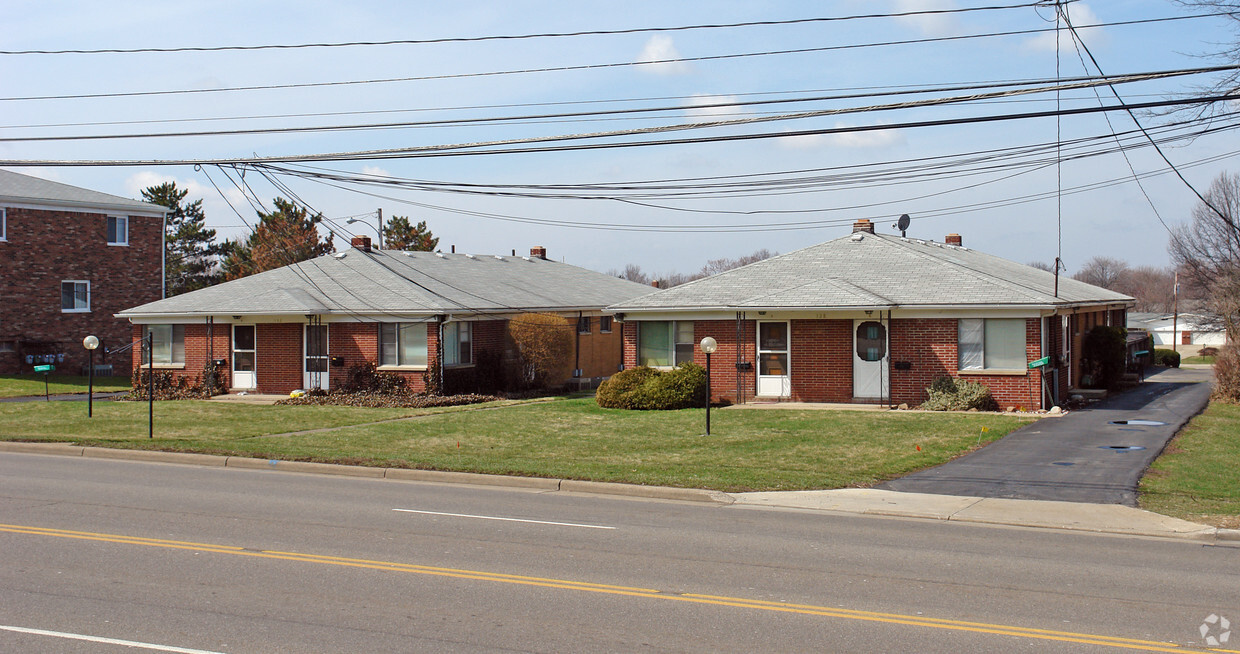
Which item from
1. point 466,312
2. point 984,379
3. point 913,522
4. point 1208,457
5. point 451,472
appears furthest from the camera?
point 466,312

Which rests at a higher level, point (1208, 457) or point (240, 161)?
point (240, 161)

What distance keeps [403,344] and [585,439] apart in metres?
11.6

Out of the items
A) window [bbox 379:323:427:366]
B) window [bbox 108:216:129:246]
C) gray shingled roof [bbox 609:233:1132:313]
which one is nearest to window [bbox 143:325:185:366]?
window [bbox 379:323:427:366]

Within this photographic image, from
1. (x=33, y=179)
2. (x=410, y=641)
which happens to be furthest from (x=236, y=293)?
(x=410, y=641)

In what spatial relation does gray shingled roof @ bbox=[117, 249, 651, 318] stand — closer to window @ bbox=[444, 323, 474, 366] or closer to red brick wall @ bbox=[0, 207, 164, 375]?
window @ bbox=[444, 323, 474, 366]

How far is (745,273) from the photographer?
30484 mm

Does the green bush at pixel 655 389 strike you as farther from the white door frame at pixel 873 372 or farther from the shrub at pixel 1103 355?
the shrub at pixel 1103 355

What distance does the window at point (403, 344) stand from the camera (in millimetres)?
29797

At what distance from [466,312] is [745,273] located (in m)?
8.36

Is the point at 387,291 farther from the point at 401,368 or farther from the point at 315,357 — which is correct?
the point at 401,368

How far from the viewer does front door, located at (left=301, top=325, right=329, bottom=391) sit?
30.7 metres

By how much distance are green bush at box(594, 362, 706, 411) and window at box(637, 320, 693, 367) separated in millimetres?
1660

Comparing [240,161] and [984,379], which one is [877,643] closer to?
[240,161]

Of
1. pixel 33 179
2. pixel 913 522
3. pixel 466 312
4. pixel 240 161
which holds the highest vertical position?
pixel 33 179
